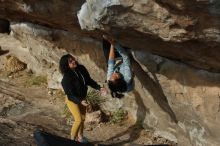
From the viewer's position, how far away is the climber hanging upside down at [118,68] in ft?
28.1

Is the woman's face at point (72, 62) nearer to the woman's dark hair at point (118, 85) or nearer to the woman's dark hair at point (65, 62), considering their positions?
the woman's dark hair at point (65, 62)

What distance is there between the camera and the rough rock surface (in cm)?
676

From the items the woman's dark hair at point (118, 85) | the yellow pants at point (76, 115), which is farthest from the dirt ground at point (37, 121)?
the woman's dark hair at point (118, 85)

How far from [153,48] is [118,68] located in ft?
2.47

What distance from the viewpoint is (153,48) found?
827 centimetres

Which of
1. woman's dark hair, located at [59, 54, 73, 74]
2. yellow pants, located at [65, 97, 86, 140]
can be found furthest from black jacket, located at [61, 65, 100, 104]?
yellow pants, located at [65, 97, 86, 140]

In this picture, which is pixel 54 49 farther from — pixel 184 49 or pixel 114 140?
pixel 184 49

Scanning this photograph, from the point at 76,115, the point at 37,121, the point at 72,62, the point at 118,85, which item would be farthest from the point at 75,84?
the point at 37,121

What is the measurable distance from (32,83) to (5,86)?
67 cm

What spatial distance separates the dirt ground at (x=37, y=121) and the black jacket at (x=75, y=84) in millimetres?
1359

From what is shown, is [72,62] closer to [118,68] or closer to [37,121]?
[118,68]

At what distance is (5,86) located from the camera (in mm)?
13320

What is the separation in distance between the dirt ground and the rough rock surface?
0.32 metres

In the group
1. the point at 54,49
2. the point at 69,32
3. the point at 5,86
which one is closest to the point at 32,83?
the point at 5,86
